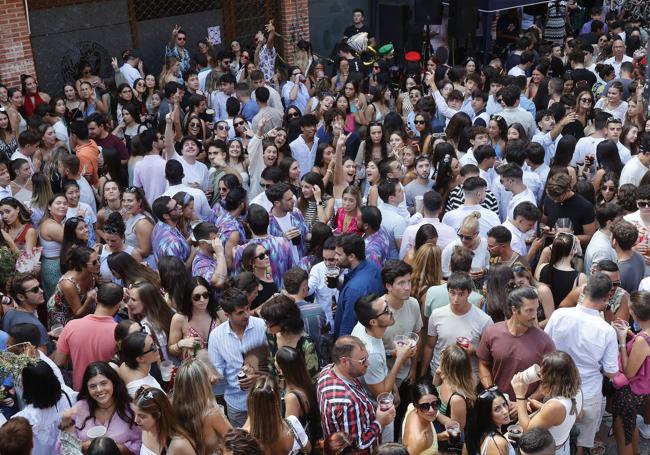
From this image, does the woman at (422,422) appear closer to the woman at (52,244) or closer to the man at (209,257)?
the man at (209,257)

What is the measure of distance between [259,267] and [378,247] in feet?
3.47

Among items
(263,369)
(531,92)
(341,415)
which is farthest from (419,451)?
(531,92)

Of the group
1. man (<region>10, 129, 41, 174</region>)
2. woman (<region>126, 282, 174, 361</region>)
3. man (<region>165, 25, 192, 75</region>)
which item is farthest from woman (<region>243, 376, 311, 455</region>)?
man (<region>165, 25, 192, 75</region>)

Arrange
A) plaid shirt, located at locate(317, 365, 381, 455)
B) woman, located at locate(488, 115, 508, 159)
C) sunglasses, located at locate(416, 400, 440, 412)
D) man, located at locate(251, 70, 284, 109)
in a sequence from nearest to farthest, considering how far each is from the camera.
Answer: sunglasses, located at locate(416, 400, 440, 412), plaid shirt, located at locate(317, 365, 381, 455), woman, located at locate(488, 115, 508, 159), man, located at locate(251, 70, 284, 109)

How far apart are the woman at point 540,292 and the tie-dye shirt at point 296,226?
195 centimetres

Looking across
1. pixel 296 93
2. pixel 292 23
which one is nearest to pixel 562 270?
pixel 296 93

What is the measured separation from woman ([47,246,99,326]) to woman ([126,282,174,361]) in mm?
754

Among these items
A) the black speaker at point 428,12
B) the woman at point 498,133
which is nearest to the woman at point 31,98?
the woman at point 498,133

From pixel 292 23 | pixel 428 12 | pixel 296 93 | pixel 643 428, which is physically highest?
pixel 428 12

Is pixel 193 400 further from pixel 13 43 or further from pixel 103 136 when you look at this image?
pixel 13 43

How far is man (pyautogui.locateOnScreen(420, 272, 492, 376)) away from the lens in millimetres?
5477

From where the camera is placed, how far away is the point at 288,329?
5.30 metres

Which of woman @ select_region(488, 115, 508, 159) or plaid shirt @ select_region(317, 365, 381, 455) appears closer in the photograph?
plaid shirt @ select_region(317, 365, 381, 455)

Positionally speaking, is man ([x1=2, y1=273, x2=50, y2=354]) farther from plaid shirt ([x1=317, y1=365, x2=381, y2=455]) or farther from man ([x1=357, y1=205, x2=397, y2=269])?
man ([x1=357, y1=205, x2=397, y2=269])
